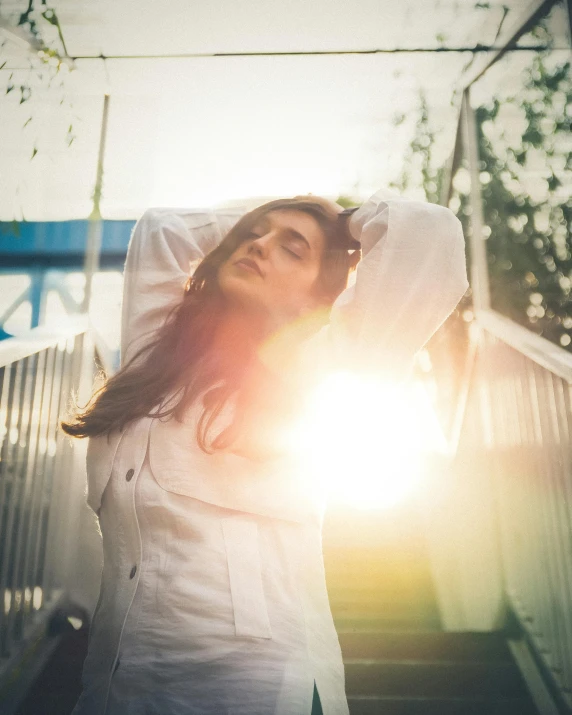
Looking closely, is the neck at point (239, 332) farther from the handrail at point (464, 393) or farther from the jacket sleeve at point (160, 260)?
the handrail at point (464, 393)

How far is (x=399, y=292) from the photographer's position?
3.75ft

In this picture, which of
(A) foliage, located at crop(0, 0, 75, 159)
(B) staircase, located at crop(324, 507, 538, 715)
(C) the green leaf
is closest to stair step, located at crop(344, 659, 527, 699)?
(B) staircase, located at crop(324, 507, 538, 715)

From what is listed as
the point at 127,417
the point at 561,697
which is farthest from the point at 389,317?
the point at 561,697

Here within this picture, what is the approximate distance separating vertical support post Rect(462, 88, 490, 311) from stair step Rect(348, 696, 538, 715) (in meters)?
1.57

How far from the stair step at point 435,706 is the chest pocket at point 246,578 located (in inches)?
44.9

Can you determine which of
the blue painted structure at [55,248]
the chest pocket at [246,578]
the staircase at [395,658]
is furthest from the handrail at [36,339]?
the blue painted structure at [55,248]

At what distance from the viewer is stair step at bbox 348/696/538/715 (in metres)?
1.76

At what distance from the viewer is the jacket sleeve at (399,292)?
44.9 inches

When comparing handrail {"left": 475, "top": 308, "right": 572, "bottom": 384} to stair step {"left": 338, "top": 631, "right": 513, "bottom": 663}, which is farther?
stair step {"left": 338, "top": 631, "right": 513, "bottom": 663}

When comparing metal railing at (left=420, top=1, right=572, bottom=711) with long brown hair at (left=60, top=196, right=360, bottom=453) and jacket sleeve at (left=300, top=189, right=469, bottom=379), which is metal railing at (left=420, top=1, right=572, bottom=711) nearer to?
jacket sleeve at (left=300, top=189, right=469, bottom=379)

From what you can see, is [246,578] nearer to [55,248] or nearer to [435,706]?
[435,706]

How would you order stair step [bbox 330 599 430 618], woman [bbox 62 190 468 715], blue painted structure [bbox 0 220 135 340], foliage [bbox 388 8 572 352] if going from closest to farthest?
woman [bbox 62 190 468 715] → stair step [bbox 330 599 430 618] → foliage [bbox 388 8 572 352] → blue painted structure [bbox 0 220 135 340]

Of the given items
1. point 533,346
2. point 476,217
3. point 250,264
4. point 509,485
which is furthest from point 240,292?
point 476,217

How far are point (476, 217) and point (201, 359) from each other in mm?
1869
